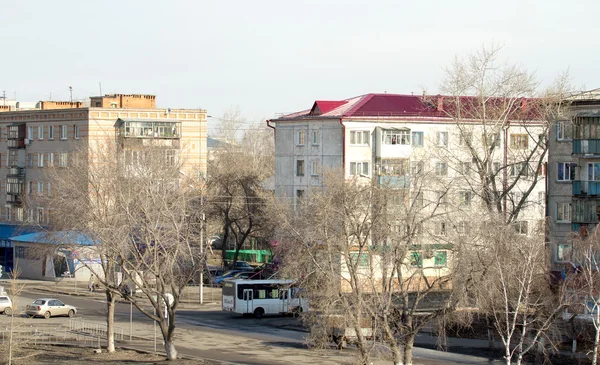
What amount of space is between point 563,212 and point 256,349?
20.8 metres

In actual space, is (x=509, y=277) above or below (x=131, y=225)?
below

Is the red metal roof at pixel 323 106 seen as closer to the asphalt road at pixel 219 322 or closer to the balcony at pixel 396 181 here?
the asphalt road at pixel 219 322

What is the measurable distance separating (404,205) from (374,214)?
131 centimetres

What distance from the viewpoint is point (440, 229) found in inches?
1467

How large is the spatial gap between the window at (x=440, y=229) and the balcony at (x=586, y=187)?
17.2 m

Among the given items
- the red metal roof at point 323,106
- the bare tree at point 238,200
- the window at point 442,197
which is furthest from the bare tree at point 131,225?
the bare tree at point 238,200

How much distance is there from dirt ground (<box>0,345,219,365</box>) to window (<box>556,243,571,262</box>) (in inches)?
628

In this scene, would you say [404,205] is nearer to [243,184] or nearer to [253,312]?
[253,312]

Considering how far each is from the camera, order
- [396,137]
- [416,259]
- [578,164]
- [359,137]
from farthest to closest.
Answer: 1. [396,137]
2. [359,137]
3. [578,164]
4. [416,259]

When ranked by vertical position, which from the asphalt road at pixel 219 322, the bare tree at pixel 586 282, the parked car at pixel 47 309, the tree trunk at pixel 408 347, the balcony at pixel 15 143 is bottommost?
the asphalt road at pixel 219 322

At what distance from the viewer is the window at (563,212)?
180ft

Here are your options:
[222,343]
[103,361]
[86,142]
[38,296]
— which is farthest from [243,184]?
[103,361]

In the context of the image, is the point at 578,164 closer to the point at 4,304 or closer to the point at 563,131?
the point at 563,131

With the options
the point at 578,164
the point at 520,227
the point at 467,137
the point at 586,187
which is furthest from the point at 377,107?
the point at 520,227
